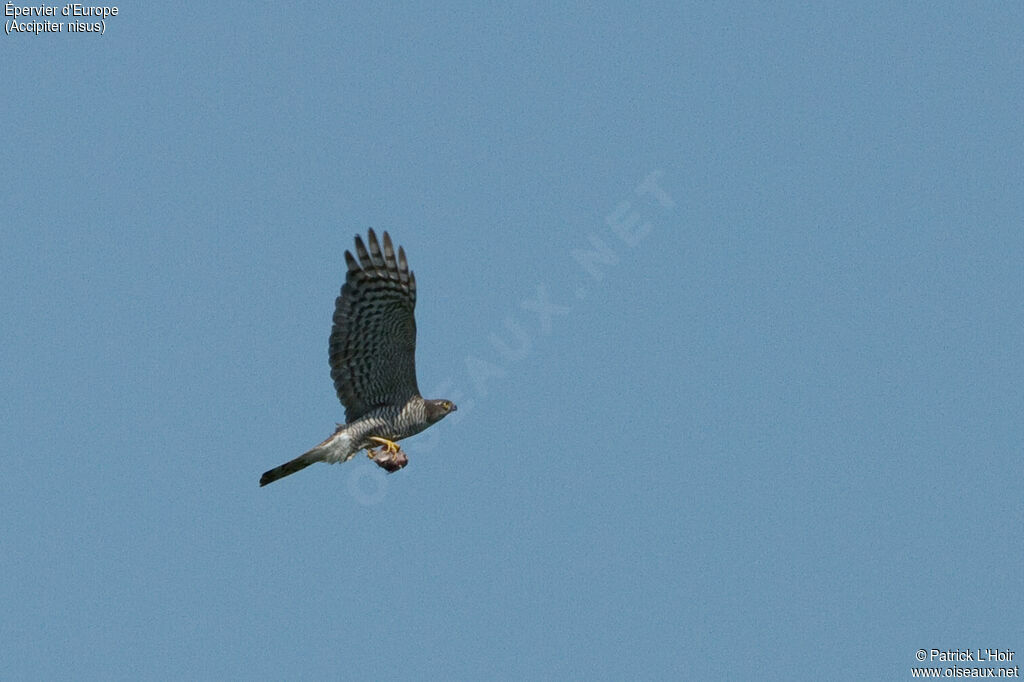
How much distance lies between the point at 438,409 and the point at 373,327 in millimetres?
1357

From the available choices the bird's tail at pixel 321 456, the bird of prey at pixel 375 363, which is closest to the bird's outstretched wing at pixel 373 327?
the bird of prey at pixel 375 363

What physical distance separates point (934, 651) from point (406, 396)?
21.1 ft

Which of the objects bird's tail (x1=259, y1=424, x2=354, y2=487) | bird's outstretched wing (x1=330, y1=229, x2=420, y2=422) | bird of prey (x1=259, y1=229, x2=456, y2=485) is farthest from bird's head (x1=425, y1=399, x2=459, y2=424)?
bird's tail (x1=259, y1=424, x2=354, y2=487)

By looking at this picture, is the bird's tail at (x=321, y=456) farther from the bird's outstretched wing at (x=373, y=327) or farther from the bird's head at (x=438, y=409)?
the bird's head at (x=438, y=409)

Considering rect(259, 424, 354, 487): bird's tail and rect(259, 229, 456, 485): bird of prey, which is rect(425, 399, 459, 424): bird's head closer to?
rect(259, 229, 456, 485): bird of prey

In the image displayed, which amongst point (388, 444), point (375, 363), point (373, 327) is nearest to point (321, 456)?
point (388, 444)

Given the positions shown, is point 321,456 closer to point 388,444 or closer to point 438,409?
point 388,444

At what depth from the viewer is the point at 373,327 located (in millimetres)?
12812

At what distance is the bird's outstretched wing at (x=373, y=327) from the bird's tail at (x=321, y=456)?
0.96 feet

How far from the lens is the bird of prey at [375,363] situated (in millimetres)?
12711

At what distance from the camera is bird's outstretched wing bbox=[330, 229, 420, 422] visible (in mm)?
12688

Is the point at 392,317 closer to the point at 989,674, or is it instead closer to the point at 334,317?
the point at 334,317

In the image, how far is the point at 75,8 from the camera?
1488 cm

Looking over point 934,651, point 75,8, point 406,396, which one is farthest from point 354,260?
point 934,651
